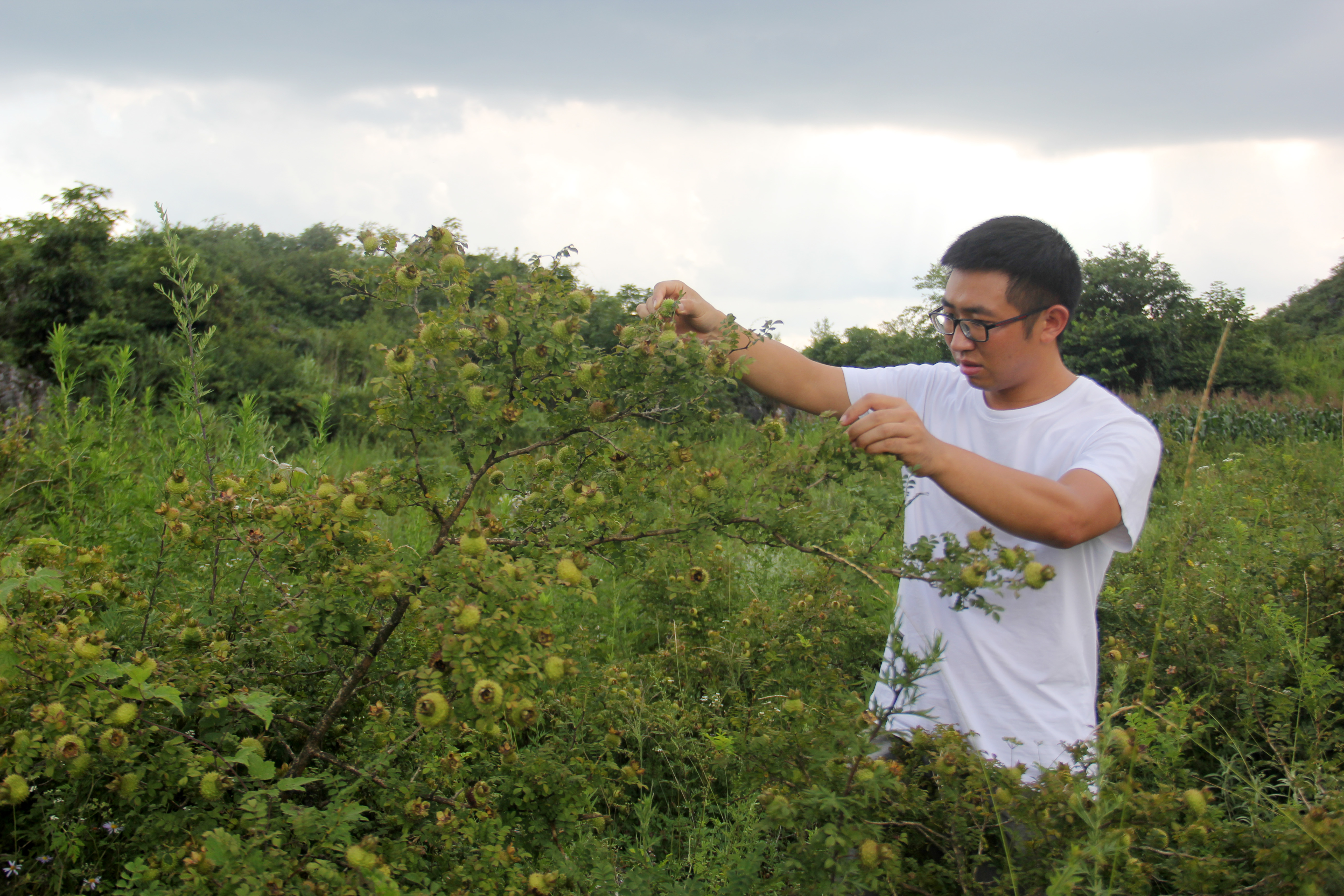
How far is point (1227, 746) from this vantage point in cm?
290

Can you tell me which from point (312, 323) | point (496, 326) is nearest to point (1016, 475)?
point (496, 326)

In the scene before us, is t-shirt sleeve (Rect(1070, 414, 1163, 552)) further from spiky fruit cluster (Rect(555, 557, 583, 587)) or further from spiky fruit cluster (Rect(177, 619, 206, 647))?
spiky fruit cluster (Rect(177, 619, 206, 647))

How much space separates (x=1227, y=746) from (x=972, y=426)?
175cm

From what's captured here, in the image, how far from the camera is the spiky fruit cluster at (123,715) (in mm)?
1482

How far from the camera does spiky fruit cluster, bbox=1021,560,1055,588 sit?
1.38 m

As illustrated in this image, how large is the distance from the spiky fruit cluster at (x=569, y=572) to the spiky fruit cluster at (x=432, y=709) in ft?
0.93

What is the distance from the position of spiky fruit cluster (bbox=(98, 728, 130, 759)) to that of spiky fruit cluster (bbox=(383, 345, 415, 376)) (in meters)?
0.81

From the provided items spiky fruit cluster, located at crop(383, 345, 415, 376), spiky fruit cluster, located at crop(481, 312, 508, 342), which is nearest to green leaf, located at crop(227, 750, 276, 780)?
spiky fruit cluster, located at crop(383, 345, 415, 376)

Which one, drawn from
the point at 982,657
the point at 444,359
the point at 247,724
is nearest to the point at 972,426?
the point at 982,657

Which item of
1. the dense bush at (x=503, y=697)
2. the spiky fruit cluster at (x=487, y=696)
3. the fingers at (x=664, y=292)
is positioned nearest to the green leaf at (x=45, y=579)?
the dense bush at (x=503, y=697)

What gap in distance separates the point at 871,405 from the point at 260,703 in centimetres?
127

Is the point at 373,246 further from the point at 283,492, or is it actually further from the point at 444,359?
the point at 283,492

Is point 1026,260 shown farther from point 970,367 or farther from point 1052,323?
point 970,367

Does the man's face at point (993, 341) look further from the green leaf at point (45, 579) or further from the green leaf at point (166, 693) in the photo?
the green leaf at point (45, 579)
